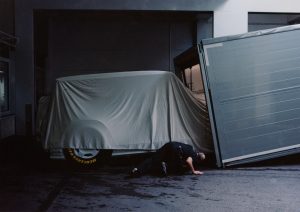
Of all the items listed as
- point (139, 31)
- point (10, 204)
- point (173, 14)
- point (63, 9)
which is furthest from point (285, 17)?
point (10, 204)

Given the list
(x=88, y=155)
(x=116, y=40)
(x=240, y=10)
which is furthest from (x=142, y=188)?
(x=116, y=40)

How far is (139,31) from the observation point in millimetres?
18969

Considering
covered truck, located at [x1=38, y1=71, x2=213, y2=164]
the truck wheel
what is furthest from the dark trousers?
the truck wheel

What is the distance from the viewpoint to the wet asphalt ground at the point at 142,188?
611cm

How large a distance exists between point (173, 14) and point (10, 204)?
13.8 metres

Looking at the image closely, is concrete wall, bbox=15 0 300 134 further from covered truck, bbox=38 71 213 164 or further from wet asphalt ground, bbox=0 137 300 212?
covered truck, bbox=38 71 213 164

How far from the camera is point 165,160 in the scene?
27.4 feet

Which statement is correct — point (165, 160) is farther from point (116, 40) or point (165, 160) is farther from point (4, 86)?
point (116, 40)

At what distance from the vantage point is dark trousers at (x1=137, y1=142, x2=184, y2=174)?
815cm

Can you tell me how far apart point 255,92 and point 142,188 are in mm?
3503

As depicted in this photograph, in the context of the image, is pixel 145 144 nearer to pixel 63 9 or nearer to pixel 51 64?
pixel 63 9

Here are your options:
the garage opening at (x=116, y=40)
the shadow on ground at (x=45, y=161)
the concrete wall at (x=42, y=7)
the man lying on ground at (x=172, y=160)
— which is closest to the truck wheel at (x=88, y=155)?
the shadow on ground at (x=45, y=161)

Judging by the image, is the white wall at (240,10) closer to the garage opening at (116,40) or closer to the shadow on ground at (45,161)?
the garage opening at (116,40)

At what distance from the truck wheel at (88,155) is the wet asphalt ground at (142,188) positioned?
0.60ft
